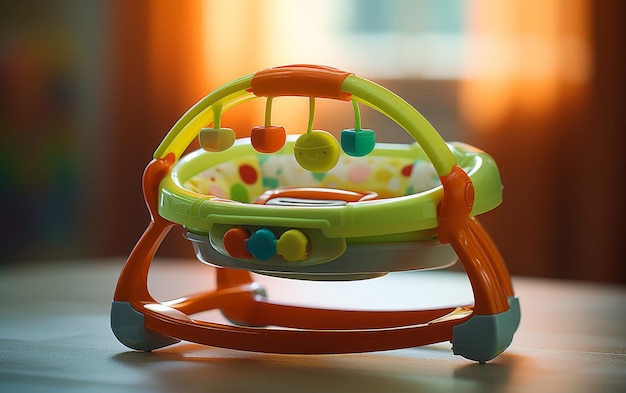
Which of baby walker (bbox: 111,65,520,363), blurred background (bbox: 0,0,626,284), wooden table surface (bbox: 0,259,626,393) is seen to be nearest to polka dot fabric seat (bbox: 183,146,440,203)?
baby walker (bbox: 111,65,520,363)

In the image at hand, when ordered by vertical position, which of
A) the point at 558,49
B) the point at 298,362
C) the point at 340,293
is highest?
the point at 558,49

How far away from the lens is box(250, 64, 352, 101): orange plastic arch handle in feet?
3.90

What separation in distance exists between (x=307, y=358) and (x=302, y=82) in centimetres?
36

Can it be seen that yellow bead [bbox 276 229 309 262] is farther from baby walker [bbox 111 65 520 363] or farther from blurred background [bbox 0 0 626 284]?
blurred background [bbox 0 0 626 284]

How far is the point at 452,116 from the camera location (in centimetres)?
216

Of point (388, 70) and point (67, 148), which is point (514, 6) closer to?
point (388, 70)

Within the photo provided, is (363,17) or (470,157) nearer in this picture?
(470,157)

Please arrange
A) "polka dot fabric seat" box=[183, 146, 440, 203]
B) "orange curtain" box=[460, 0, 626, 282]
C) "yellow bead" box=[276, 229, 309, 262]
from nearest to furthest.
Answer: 1. "yellow bead" box=[276, 229, 309, 262]
2. "polka dot fabric seat" box=[183, 146, 440, 203]
3. "orange curtain" box=[460, 0, 626, 282]

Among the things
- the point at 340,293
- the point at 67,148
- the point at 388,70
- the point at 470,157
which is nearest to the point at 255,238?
the point at 470,157

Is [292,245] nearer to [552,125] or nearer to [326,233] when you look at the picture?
[326,233]

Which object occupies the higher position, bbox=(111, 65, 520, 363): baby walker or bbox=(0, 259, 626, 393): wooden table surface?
bbox=(111, 65, 520, 363): baby walker

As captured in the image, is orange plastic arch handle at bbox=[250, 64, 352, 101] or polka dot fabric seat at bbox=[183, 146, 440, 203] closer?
orange plastic arch handle at bbox=[250, 64, 352, 101]

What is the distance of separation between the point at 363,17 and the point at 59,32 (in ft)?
2.28

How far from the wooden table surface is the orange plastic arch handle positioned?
0.33 m
